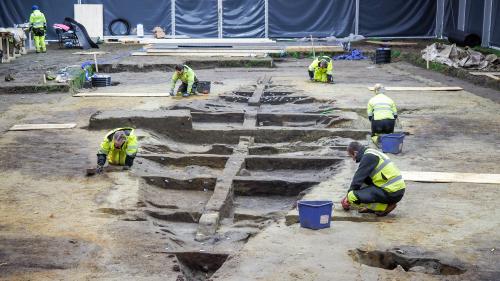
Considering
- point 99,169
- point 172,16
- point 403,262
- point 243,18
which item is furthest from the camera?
point 243,18

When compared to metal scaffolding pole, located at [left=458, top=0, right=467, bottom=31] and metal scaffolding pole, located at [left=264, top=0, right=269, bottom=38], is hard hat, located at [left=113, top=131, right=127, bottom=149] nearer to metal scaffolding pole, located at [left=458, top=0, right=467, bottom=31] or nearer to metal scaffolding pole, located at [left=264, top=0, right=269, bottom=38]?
metal scaffolding pole, located at [left=458, top=0, right=467, bottom=31]

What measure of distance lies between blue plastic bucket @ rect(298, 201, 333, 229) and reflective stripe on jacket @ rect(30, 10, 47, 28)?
74.4ft

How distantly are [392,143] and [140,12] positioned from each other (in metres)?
24.7

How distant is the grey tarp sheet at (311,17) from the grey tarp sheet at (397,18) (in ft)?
2.32

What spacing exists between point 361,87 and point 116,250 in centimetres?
1380

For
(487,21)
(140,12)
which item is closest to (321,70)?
(487,21)

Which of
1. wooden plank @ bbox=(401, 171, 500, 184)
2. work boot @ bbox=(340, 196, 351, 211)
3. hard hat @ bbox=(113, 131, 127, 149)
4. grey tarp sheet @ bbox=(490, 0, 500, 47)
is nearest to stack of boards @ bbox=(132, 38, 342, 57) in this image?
grey tarp sheet @ bbox=(490, 0, 500, 47)

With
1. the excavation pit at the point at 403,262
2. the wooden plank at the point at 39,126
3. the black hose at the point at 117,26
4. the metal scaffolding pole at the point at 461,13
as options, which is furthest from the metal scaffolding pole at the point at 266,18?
the excavation pit at the point at 403,262

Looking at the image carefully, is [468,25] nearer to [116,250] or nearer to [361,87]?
[361,87]

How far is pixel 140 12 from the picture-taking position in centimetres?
3550

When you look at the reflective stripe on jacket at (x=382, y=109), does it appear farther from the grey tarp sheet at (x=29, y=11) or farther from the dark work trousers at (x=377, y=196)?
the grey tarp sheet at (x=29, y=11)

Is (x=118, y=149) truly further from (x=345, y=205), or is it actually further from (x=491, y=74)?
(x=491, y=74)

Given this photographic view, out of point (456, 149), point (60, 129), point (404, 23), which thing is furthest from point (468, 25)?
point (60, 129)

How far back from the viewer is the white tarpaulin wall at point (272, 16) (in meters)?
→ 35.2
